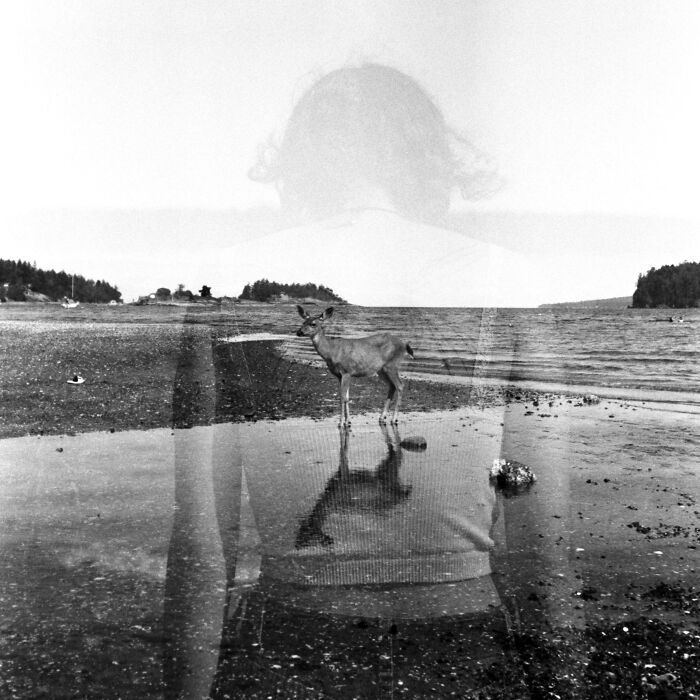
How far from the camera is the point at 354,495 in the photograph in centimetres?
665

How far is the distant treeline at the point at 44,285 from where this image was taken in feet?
192

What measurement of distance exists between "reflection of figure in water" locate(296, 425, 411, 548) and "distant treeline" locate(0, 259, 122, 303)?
181 ft

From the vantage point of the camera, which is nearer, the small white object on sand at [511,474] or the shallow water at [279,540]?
the shallow water at [279,540]

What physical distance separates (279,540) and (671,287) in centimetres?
12179

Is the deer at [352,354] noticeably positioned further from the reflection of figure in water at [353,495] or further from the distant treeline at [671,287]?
the distant treeline at [671,287]

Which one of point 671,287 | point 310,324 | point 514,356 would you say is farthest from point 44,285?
point 671,287

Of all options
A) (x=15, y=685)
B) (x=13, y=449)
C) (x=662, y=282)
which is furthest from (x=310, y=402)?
(x=662, y=282)

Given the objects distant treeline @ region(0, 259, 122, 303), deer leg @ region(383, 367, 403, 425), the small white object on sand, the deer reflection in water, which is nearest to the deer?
deer leg @ region(383, 367, 403, 425)

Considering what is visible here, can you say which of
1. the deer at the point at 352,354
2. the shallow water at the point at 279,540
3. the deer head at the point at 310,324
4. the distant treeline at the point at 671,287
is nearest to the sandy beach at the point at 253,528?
the shallow water at the point at 279,540

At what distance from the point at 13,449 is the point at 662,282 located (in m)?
122

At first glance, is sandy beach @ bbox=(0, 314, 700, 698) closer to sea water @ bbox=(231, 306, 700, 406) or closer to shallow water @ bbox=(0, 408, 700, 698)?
shallow water @ bbox=(0, 408, 700, 698)

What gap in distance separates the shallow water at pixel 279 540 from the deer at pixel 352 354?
1.06 meters

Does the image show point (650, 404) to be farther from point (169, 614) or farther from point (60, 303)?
point (60, 303)

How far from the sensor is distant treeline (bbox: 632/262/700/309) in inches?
4299
